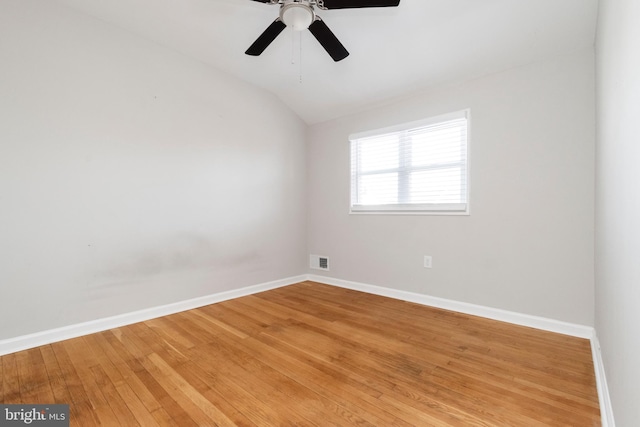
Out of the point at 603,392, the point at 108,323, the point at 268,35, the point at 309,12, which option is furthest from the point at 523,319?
the point at 108,323

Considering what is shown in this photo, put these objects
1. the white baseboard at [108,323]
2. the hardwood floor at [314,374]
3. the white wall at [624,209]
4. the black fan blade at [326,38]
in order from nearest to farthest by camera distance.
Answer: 1. the white wall at [624,209]
2. the hardwood floor at [314,374]
3. the black fan blade at [326,38]
4. the white baseboard at [108,323]

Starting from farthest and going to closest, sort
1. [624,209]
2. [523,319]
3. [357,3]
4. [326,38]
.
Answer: [523,319] → [326,38] → [357,3] → [624,209]

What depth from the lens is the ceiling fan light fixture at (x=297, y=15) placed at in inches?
68.8

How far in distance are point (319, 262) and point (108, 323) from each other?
2.45 meters

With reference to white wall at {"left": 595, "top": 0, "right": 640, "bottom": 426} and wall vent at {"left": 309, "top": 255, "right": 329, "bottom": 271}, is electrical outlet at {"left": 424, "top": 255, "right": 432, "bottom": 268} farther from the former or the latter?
white wall at {"left": 595, "top": 0, "right": 640, "bottom": 426}

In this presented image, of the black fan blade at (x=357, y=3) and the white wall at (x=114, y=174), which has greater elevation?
the black fan blade at (x=357, y=3)

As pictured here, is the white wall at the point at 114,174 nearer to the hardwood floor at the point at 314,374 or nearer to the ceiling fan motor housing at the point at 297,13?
the hardwood floor at the point at 314,374

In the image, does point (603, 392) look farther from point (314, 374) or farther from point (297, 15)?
point (297, 15)

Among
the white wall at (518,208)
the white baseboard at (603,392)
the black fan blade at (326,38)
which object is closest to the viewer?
the white baseboard at (603,392)

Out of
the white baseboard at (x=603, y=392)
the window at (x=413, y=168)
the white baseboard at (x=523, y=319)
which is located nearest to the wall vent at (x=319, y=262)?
the white baseboard at (x=523, y=319)
